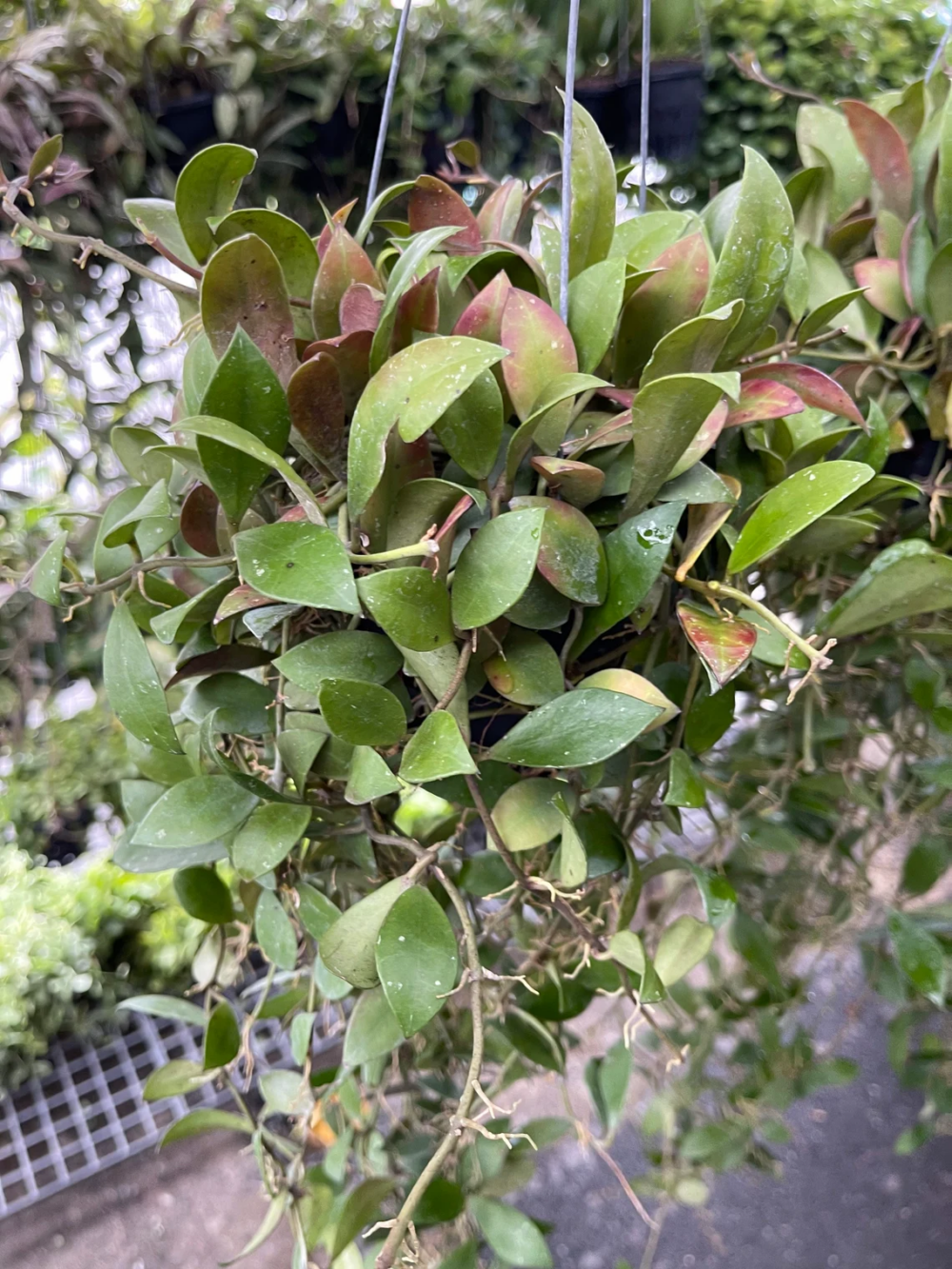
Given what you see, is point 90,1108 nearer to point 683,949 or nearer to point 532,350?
point 683,949

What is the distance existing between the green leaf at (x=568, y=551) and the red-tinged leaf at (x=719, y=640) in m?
0.03

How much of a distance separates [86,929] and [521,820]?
110cm

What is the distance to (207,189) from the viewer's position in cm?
30

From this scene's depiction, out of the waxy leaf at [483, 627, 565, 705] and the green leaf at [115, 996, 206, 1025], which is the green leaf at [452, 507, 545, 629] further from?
the green leaf at [115, 996, 206, 1025]

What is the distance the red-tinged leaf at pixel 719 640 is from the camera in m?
0.24

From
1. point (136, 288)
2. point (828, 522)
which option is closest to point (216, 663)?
point (828, 522)

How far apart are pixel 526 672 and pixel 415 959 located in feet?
0.32

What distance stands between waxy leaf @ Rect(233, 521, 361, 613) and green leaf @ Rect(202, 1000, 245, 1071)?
0.78ft

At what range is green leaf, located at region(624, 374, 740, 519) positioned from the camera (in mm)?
235

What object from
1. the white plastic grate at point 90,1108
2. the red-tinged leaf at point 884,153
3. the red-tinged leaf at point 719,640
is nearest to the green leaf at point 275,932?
the red-tinged leaf at point 719,640

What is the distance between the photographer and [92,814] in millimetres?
1294

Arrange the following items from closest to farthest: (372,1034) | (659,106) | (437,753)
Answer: (437,753), (372,1034), (659,106)

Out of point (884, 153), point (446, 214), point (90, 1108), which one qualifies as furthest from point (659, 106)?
point (90, 1108)

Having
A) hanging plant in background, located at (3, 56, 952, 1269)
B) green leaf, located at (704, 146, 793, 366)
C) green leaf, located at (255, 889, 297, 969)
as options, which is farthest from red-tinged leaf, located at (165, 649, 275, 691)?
green leaf, located at (704, 146, 793, 366)
